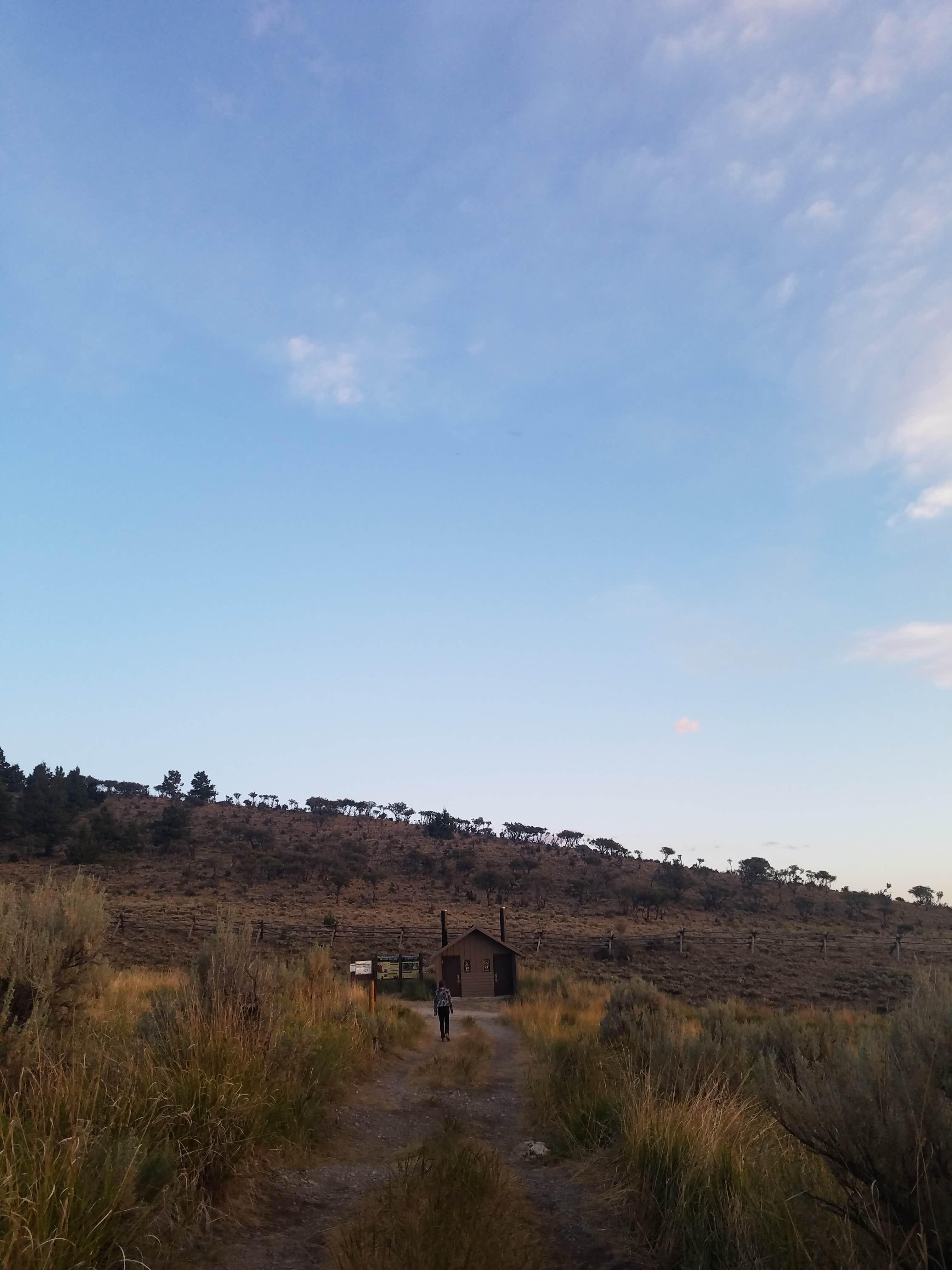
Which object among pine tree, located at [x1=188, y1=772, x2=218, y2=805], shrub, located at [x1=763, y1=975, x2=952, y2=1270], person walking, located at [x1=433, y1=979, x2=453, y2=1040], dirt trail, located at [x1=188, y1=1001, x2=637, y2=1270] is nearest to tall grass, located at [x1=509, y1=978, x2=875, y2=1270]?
shrub, located at [x1=763, y1=975, x2=952, y2=1270]

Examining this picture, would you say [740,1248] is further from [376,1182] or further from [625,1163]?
[376,1182]

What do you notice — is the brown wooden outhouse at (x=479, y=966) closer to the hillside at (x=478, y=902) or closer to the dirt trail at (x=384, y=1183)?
the hillside at (x=478, y=902)

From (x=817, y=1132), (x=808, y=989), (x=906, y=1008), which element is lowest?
(x=808, y=989)

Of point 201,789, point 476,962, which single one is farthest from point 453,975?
point 201,789

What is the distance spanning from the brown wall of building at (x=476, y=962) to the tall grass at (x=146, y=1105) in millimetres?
28046

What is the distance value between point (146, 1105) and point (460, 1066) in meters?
9.57

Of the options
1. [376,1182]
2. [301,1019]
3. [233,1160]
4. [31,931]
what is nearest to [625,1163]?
[376,1182]

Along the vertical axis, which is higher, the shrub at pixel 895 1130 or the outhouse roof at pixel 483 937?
the shrub at pixel 895 1130

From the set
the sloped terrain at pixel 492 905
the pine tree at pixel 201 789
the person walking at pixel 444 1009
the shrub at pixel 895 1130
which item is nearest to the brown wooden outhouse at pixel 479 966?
the sloped terrain at pixel 492 905

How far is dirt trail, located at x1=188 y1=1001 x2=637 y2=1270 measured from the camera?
209 inches

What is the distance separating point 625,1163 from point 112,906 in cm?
4218

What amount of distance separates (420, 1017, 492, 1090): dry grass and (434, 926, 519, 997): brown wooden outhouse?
19535 mm

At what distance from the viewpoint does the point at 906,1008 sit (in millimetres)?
4410

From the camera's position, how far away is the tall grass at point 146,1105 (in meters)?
4.04
